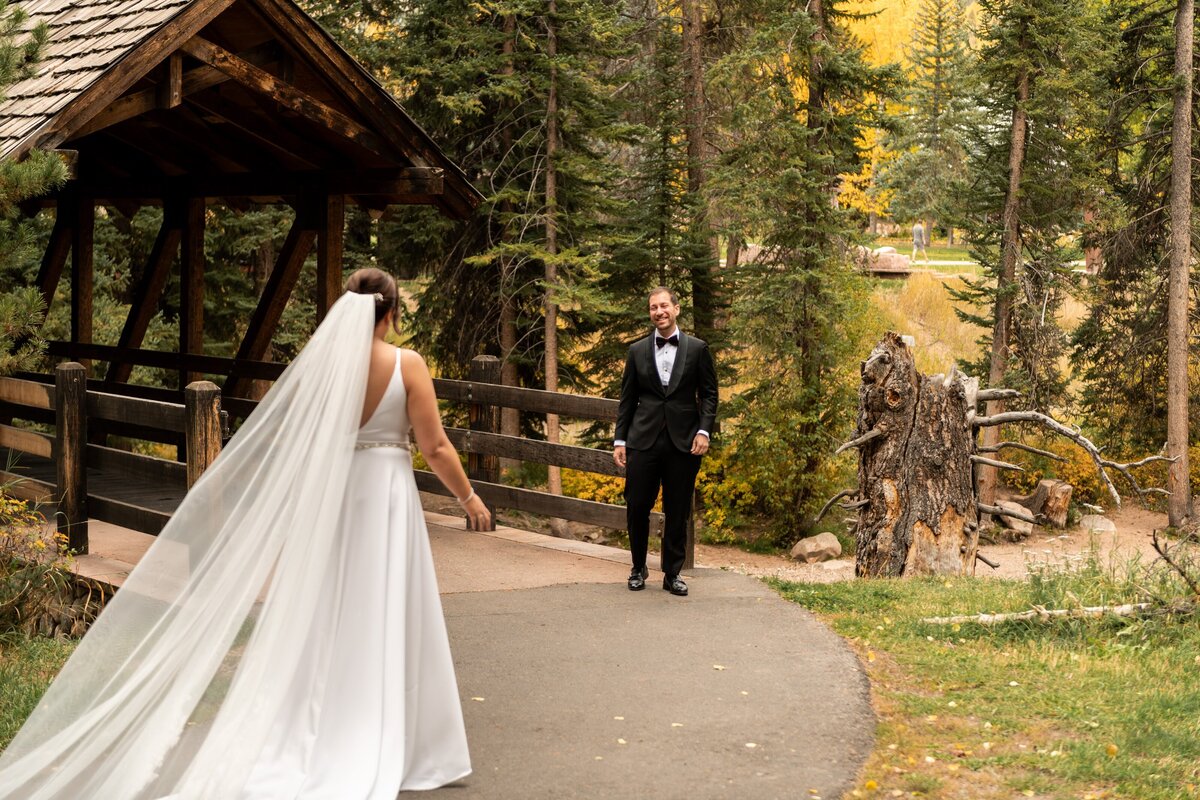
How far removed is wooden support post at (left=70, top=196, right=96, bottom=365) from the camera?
12.8m

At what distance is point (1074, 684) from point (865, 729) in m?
1.41

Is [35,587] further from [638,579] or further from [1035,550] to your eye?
[1035,550]

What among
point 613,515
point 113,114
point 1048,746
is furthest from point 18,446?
point 1048,746

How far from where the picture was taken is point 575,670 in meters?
6.66

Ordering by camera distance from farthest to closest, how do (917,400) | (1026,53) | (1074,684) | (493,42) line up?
1. (1026,53)
2. (493,42)
3. (917,400)
4. (1074,684)

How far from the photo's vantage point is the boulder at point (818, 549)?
22.1 m

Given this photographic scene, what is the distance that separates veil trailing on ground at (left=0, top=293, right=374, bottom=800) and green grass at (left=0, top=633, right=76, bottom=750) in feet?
2.96

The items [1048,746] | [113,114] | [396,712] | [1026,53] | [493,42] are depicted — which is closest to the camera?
[396,712]

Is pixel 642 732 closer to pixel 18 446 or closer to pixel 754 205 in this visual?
pixel 18 446

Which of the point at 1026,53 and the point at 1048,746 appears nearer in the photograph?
the point at 1048,746

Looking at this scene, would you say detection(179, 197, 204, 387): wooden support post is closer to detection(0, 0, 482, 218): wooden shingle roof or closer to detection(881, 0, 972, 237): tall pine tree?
detection(0, 0, 482, 218): wooden shingle roof

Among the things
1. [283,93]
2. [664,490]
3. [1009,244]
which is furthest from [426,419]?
[1009,244]

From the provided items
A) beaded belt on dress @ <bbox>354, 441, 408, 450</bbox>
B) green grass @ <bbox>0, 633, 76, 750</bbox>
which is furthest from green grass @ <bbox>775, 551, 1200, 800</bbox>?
green grass @ <bbox>0, 633, 76, 750</bbox>

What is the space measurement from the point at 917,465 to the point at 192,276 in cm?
778
